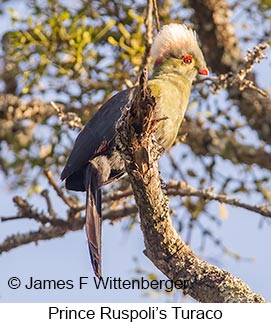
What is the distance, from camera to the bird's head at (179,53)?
4211 millimetres

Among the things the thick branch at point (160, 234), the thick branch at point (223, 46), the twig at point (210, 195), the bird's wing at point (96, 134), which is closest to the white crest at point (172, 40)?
the bird's wing at point (96, 134)

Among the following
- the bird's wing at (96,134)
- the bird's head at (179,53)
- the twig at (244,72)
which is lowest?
the bird's wing at (96,134)

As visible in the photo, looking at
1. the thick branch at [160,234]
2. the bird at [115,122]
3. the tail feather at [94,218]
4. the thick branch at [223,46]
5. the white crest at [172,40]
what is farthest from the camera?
the thick branch at [223,46]

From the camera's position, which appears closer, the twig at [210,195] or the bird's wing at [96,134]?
the bird's wing at [96,134]

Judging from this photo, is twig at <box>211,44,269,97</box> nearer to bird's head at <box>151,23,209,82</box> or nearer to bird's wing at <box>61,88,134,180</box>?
bird's head at <box>151,23,209,82</box>

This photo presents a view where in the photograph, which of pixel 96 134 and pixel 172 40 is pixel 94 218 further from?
pixel 172 40

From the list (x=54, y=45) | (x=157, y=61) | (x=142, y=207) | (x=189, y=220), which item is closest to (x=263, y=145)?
(x=189, y=220)

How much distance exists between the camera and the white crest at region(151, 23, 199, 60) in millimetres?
4180

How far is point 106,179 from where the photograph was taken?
3.84 meters

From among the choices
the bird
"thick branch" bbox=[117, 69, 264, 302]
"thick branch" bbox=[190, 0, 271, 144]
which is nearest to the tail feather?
the bird

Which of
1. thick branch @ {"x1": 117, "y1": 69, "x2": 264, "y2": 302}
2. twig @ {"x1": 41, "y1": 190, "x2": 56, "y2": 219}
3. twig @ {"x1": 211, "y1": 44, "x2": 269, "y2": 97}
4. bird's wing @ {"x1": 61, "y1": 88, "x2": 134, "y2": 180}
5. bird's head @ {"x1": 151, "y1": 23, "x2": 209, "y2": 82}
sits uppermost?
bird's head @ {"x1": 151, "y1": 23, "x2": 209, "y2": 82}

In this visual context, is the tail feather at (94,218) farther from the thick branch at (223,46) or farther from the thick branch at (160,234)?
the thick branch at (223,46)

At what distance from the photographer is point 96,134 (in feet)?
12.4

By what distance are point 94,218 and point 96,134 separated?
0.39 meters
